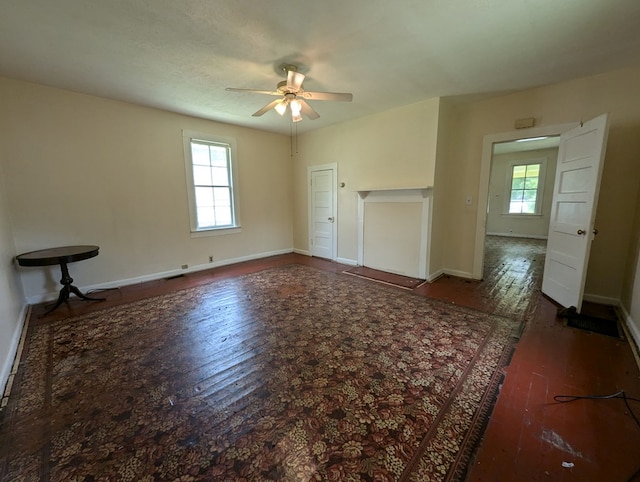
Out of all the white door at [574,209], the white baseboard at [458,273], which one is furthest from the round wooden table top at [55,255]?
the white door at [574,209]

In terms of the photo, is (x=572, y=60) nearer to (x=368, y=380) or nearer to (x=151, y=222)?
(x=368, y=380)

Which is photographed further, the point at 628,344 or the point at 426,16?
the point at 628,344

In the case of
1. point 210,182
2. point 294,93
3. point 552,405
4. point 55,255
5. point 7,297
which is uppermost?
point 294,93

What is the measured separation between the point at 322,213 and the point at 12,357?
4643 millimetres

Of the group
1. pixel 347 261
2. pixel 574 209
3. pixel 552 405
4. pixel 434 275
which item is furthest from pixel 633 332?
pixel 347 261

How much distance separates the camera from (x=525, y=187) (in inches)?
327

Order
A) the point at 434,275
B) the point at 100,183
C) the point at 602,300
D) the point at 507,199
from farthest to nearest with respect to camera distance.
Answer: the point at 507,199, the point at 434,275, the point at 100,183, the point at 602,300

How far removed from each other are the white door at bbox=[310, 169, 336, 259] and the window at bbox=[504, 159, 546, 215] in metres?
6.84

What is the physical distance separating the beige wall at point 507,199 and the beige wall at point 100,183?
8217mm

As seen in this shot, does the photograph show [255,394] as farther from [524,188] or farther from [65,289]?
[524,188]

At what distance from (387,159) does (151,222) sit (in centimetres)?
402

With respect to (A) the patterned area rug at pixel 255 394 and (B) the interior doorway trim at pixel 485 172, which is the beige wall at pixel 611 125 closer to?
(B) the interior doorway trim at pixel 485 172

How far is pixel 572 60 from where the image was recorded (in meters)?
2.68

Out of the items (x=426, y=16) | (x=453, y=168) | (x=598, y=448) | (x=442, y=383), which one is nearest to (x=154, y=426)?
(x=442, y=383)
